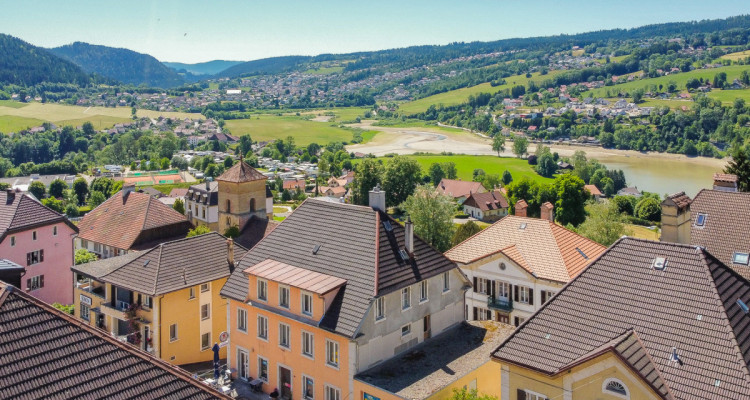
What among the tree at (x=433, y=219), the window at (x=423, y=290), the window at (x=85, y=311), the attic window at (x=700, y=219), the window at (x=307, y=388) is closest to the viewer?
the window at (x=307, y=388)

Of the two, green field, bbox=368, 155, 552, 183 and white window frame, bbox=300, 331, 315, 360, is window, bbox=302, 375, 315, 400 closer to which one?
white window frame, bbox=300, 331, 315, 360

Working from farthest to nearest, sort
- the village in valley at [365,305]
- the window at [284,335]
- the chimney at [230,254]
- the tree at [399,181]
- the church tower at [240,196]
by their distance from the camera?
1. the tree at [399,181]
2. the church tower at [240,196]
3. the chimney at [230,254]
4. the window at [284,335]
5. the village in valley at [365,305]

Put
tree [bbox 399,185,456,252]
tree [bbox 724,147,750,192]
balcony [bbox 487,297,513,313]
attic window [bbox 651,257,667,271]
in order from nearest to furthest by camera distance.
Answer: attic window [bbox 651,257,667,271] < balcony [bbox 487,297,513,313] < tree [bbox 724,147,750,192] < tree [bbox 399,185,456,252]

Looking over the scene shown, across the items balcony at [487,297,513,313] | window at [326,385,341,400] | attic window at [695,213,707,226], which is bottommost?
window at [326,385,341,400]

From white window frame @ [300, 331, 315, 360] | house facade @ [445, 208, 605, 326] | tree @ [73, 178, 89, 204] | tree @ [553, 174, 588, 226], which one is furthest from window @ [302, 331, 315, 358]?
tree @ [73, 178, 89, 204]

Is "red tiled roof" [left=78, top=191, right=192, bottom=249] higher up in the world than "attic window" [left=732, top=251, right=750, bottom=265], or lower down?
lower down

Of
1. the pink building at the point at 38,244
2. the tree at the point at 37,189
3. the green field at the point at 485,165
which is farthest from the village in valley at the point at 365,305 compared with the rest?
the green field at the point at 485,165

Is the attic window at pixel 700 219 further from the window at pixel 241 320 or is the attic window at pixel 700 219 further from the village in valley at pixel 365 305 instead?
the window at pixel 241 320
